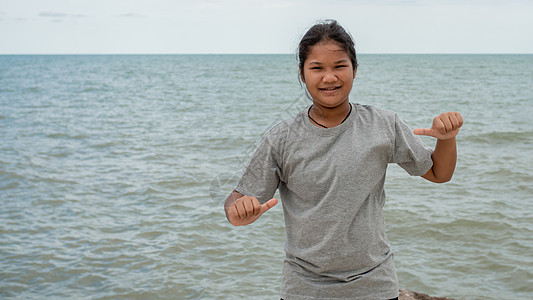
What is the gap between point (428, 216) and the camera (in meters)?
6.67

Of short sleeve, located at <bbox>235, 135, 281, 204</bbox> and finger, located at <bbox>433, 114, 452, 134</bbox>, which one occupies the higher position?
finger, located at <bbox>433, 114, 452, 134</bbox>

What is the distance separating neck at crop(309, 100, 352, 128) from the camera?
6.43 ft

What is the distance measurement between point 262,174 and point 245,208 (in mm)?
179

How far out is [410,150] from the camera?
1.89m

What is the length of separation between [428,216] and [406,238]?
730 mm

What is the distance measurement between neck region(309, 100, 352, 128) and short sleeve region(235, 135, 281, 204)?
193mm

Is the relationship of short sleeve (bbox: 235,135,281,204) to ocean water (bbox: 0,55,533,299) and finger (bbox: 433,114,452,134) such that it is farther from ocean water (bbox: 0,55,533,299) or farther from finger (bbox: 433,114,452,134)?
finger (bbox: 433,114,452,134)

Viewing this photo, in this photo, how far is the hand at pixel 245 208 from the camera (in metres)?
1.81

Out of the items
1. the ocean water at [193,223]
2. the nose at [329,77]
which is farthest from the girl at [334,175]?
the ocean water at [193,223]
